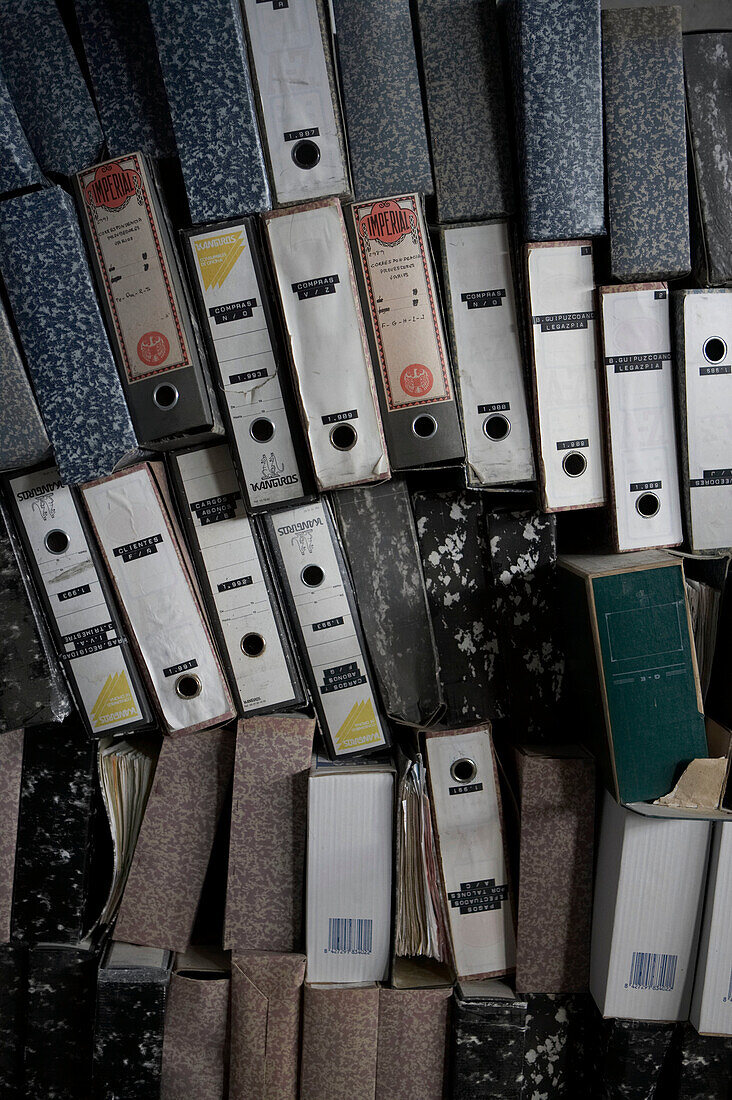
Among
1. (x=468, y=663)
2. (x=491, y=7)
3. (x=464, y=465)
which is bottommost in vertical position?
(x=468, y=663)

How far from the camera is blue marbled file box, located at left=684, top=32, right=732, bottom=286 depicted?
1.00 meters

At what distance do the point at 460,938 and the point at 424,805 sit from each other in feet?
0.68

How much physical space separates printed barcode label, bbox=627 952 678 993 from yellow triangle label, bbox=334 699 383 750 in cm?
46

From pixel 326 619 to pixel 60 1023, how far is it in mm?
726

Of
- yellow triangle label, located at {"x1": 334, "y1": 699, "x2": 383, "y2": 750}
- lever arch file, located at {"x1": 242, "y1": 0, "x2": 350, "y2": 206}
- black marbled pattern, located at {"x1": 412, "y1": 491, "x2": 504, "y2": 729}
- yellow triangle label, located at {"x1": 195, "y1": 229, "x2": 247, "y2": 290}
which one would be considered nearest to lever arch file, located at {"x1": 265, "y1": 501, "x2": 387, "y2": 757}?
yellow triangle label, located at {"x1": 334, "y1": 699, "x2": 383, "y2": 750}

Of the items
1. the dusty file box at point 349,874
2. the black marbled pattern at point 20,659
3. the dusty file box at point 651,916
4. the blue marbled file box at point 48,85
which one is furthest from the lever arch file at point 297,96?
the dusty file box at point 651,916

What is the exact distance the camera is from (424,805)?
1062 millimetres

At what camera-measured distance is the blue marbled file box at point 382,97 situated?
3.23 feet

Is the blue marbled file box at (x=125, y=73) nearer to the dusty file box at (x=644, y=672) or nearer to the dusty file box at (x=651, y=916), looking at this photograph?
the dusty file box at (x=644, y=672)

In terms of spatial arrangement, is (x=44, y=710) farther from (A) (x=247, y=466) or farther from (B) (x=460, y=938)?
(B) (x=460, y=938)

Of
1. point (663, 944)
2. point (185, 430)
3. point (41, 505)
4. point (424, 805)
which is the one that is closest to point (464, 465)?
point (185, 430)

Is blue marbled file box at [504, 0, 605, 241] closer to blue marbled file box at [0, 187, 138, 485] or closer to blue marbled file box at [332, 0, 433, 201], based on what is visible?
blue marbled file box at [332, 0, 433, 201]

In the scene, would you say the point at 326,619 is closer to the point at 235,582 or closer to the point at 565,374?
the point at 235,582

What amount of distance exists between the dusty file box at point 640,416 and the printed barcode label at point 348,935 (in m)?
0.66
